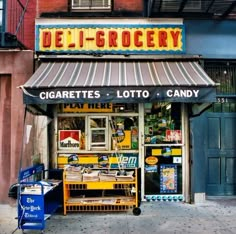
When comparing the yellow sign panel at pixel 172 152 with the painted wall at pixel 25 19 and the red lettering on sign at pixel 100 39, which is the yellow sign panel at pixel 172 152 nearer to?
the red lettering on sign at pixel 100 39

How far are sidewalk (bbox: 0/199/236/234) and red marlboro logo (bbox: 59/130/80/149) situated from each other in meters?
1.73

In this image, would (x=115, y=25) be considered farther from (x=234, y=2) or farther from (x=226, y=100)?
(x=226, y=100)

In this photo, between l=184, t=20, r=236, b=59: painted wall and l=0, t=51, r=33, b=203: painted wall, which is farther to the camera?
l=184, t=20, r=236, b=59: painted wall

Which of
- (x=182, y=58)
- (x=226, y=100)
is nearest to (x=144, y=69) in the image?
(x=182, y=58)

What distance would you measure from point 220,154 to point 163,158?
4.71 feet

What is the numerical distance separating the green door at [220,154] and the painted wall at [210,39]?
150 cm

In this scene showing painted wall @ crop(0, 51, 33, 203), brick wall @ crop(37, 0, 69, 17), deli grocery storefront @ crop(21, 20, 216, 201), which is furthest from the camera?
brick wall @ crop(37, 0, 69, 17)

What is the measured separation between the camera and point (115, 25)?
8.50 metres

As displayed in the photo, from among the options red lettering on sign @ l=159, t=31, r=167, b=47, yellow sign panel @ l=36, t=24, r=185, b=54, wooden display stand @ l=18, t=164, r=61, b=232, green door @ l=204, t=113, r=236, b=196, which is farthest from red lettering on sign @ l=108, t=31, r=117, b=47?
wooden display stand @ l=18, t=164, r=61, b=232

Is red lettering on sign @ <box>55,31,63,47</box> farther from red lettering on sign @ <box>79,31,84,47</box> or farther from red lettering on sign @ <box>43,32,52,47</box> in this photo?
red lettering on sign @ <box>79,31,84,47</box>

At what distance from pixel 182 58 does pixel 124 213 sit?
3725 millimetres

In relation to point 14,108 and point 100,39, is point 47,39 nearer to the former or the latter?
point 100,39

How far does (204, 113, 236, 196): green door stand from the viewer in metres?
8.82

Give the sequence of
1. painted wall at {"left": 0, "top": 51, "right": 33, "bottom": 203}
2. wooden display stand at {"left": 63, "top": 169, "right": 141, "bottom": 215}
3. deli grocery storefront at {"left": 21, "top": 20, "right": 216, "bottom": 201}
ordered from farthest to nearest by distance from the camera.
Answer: deli grocery storefront at {"left": 21, "top": 20, "right": 216, "bottom": 201} → painted wall at {"left": 0, "top": 51, "right": 33, "bottom": 203} → wooden display stand at {"left": 63, "top": 169, "right": 141, "bottom": 215}
